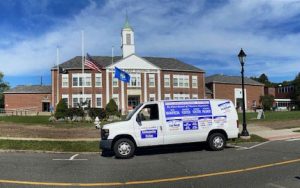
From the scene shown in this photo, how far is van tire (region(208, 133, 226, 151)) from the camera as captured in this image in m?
17.2

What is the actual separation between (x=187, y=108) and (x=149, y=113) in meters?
1.55

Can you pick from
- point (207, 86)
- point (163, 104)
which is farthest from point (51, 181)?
point (207, 86)

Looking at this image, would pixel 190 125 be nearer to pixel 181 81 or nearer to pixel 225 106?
pixel 225 106

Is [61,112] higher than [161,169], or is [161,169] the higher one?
[61,112]

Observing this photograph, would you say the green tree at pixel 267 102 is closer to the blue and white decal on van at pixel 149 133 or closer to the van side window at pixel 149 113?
the van side window at pixel 149 113

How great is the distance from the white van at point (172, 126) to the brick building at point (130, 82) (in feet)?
179

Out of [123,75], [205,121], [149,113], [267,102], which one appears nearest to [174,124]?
[149,113]

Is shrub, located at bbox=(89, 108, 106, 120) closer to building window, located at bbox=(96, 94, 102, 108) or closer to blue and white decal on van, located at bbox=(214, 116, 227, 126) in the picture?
blue and white decal on van, located at bbox=(214, 116, 227, 126)

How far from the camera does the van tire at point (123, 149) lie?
15.8 m

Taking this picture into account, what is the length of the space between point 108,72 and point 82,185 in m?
65.5

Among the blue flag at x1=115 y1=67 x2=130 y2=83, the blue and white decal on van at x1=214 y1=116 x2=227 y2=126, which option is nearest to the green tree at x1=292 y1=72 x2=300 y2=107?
the blue flag at x1=115 y1=67 x2=130 y2=83

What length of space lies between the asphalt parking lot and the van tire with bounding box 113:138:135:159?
452mm

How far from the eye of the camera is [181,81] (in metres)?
80.9

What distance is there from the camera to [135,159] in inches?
610
